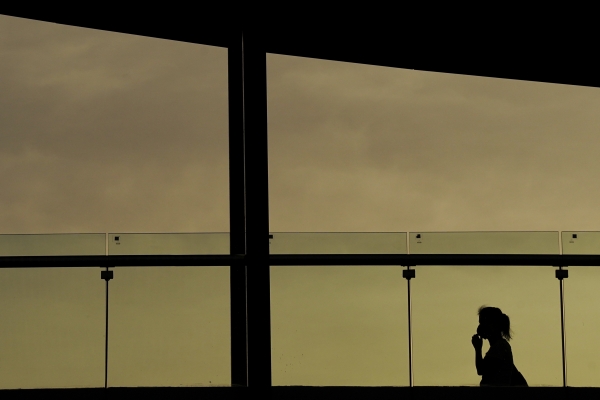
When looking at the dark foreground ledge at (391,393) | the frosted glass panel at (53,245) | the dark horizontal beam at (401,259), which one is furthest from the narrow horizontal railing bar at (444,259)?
the frosted glass panel at (53,245)

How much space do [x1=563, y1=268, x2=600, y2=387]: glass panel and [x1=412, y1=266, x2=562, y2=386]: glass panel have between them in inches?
3.3

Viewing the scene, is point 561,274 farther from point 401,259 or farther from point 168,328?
point 168,328

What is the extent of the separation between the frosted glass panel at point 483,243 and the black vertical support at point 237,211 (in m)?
1.24

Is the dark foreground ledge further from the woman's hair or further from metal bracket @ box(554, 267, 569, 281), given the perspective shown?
metal bracket @ box(554, 267, 569, 281)

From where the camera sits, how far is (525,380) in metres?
4.79

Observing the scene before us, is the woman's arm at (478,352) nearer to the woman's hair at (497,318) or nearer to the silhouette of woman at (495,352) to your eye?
the silhouette of woman at (495,352)

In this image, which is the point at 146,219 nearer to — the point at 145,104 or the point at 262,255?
the point at 145,104

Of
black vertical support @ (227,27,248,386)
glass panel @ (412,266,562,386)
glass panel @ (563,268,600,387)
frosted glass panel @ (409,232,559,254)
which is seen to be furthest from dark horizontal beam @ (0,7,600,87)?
glass panel @ (563,268,600,387)

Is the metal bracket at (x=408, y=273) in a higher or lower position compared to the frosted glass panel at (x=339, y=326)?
higher

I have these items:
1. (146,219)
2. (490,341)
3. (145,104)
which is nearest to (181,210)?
(146,219)

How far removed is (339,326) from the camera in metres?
4.77

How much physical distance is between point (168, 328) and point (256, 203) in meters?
1.03

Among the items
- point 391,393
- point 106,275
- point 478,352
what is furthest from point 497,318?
point 106,275

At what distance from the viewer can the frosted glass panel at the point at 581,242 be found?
5.00 meters
